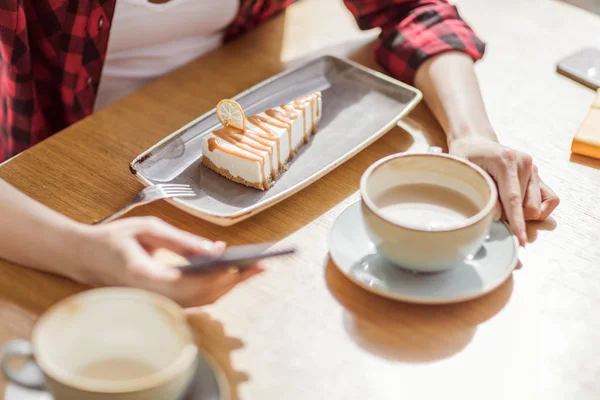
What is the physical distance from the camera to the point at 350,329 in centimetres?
75

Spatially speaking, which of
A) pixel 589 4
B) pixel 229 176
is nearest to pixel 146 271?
pixel 229 176

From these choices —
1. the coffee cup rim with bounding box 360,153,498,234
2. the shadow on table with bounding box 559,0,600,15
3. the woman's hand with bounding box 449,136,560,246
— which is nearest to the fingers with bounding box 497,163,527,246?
the woman's hand with bounding box 449,136,560,246

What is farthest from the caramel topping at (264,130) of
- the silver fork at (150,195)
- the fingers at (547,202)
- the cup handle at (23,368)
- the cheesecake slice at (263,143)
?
the cup handle at (23,368)

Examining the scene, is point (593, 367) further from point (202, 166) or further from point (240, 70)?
point (240, 70)

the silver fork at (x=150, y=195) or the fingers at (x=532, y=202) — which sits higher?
the fingers at (x=532, y=202)

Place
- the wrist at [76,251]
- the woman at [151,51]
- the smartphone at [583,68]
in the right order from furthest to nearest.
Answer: the smartphone at [583,68] → the woman at [151,51] → the wrist at [76,251]

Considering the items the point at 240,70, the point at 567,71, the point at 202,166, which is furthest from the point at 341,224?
the point at 567,71

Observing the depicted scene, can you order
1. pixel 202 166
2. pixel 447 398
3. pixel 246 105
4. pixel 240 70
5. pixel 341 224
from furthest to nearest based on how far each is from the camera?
pixel 240 70
pixel 246 105
pixel 202 166
pixel 341 224
pixel 447 398

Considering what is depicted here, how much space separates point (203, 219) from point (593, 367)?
1.52 feet

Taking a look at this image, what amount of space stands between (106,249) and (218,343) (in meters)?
0.15

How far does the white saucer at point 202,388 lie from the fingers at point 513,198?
389 mm

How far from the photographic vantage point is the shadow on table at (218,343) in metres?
0.69

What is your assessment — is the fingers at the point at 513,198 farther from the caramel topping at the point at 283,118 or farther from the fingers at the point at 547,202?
A: the caramel topping at the point at 283,118

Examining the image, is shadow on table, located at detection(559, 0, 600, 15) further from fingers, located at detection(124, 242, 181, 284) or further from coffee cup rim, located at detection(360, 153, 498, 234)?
fingers, located at detection(124, 242, 181, 284)
